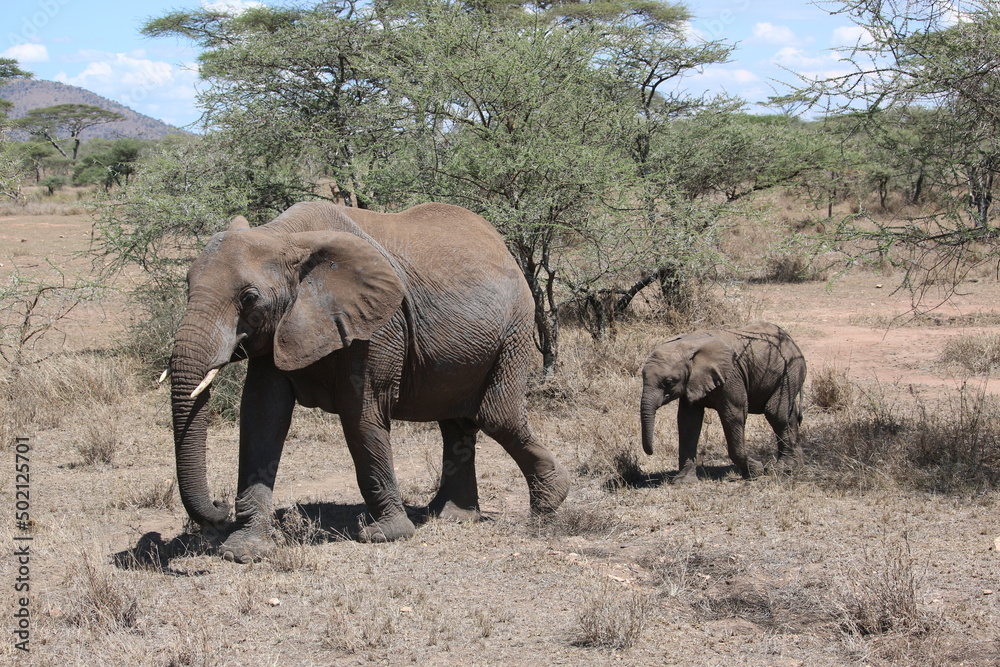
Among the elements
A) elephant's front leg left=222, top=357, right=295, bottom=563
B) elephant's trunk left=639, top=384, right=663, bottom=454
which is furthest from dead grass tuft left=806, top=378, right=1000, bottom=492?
elephant's front leg left=222, top=357, right=295, bottom=563

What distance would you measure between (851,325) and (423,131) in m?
7.77

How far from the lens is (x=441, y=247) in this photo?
6070 millimetres

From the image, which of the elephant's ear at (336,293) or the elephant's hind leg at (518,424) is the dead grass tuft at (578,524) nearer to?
the elephant's hind leg at (518,424)

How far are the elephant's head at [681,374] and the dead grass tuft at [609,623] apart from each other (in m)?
2.88

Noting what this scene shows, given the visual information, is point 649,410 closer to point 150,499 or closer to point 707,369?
point 707,369

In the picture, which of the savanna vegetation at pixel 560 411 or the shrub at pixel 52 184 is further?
the shrub at pixel 52 184

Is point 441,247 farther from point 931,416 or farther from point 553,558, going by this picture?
point 931,416

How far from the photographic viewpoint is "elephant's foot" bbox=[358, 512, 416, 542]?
19.2ft

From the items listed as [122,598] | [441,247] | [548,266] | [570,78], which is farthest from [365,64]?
[122,598]

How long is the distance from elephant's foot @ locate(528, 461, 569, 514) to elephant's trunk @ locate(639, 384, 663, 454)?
102 cm

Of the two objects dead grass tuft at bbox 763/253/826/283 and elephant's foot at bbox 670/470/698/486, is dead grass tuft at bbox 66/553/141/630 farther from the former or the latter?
dead grass tuft at bbox 763/253/826/283

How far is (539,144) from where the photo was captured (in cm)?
952

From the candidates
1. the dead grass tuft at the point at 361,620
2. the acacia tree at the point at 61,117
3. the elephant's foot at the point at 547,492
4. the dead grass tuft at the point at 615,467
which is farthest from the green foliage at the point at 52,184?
the dead grass tuft at the point at 361,620

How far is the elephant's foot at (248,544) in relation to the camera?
17.7ft
